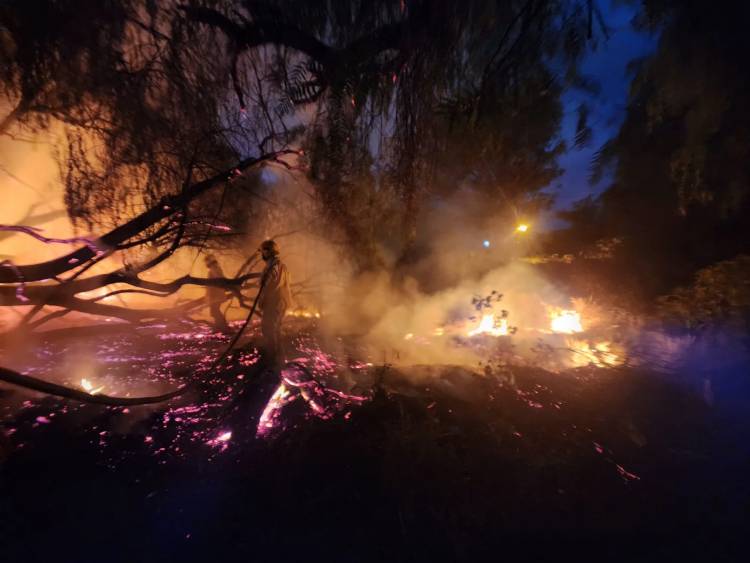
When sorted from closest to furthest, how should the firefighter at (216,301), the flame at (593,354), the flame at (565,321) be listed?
the flame at (593,354) → the firefighter at (216,301) → the flame at (565,321)

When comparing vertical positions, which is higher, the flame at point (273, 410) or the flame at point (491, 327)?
the flame at point (491, 327)

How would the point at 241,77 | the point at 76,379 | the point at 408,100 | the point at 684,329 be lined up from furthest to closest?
the point at 684,329
the point at 76,379
the point at 241,77
the point at 408,100

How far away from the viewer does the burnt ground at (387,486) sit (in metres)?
2.22

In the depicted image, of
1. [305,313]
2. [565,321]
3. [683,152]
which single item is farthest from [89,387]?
[565,321]

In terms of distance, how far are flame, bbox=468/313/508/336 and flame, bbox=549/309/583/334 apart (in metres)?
1.34

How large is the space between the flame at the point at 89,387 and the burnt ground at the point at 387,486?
0.39 m

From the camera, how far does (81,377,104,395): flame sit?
4129 millimetres

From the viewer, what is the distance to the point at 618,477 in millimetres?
2920

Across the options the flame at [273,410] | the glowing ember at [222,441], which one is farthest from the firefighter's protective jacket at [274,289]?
the glowing ember at [222,441]

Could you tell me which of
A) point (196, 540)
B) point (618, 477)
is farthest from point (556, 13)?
point (196, 540)

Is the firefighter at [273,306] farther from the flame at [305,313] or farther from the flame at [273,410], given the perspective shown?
the flame at [305,313]

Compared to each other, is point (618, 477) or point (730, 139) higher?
point (730, 139)

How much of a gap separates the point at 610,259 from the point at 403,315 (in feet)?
22.6

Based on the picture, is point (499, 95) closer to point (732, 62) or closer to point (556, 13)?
point (556, 13)
